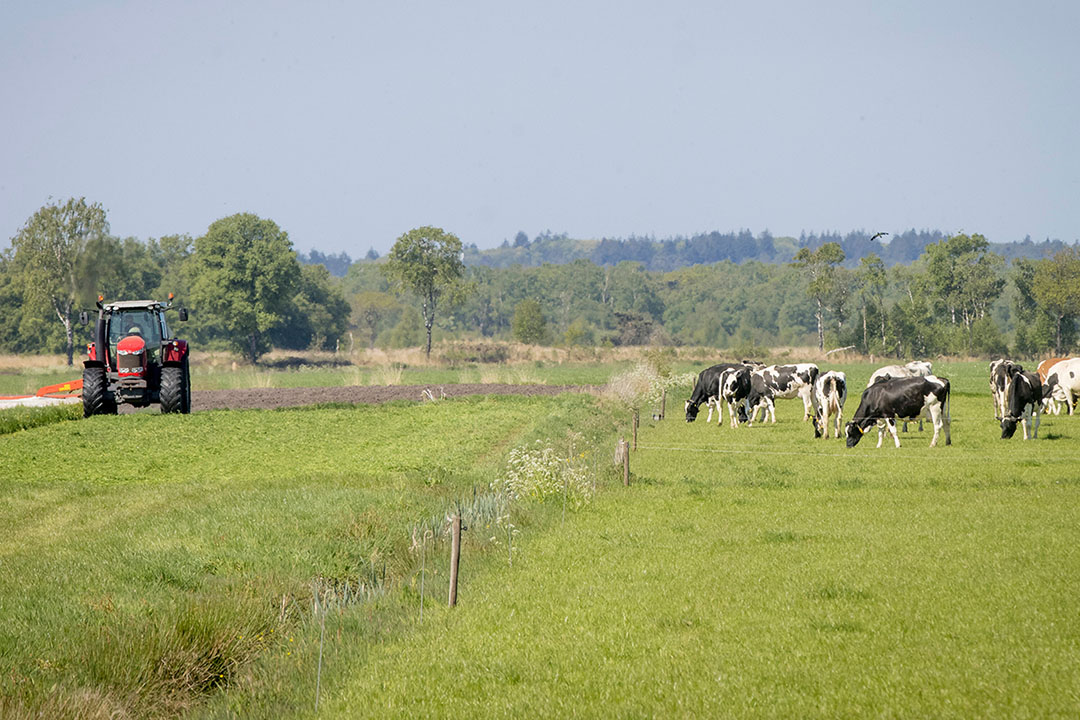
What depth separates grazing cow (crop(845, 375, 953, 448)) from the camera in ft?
86.7

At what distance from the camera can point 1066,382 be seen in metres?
34.7

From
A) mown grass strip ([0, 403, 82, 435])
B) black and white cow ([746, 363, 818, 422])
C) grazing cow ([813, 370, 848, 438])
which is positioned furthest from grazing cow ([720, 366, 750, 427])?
mown grass strip ([0, 403, 82, 435])

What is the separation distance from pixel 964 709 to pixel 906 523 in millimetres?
7700

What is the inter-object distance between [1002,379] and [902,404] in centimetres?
558

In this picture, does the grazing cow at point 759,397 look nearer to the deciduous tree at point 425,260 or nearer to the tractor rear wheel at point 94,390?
the tractor rear wheel at point 94,390

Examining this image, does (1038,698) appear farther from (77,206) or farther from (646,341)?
(646,341)

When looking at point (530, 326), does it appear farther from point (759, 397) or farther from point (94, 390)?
point (94, 390)

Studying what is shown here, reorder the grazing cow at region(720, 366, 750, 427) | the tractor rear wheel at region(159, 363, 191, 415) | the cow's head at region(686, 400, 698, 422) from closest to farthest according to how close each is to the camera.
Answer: the tractor rear wheel at region(159, 363, 191, 415) < the grazing cow at region(720, 366, 750, 427) < the cow's head at region(686, 400, 698, 422)

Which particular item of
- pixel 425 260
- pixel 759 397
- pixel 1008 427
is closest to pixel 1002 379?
pixel 1008 427

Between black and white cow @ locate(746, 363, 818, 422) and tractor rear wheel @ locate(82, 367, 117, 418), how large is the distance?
1988 cm

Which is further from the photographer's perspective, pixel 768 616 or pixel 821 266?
pixel 821 266

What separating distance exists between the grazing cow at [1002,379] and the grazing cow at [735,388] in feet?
23.6

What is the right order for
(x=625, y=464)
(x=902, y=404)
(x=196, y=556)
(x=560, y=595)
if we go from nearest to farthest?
1. (x=560, y=595)
2. (x=196, y=556)
3. (x=625, y=464)
4. (x=902, y=404)

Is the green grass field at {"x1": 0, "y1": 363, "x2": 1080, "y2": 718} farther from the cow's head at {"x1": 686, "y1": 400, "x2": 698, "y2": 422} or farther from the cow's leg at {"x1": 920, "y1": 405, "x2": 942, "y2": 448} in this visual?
the cow's head at {"x1": 686, "y1": 400, "x2": 698, "y2": 422}
